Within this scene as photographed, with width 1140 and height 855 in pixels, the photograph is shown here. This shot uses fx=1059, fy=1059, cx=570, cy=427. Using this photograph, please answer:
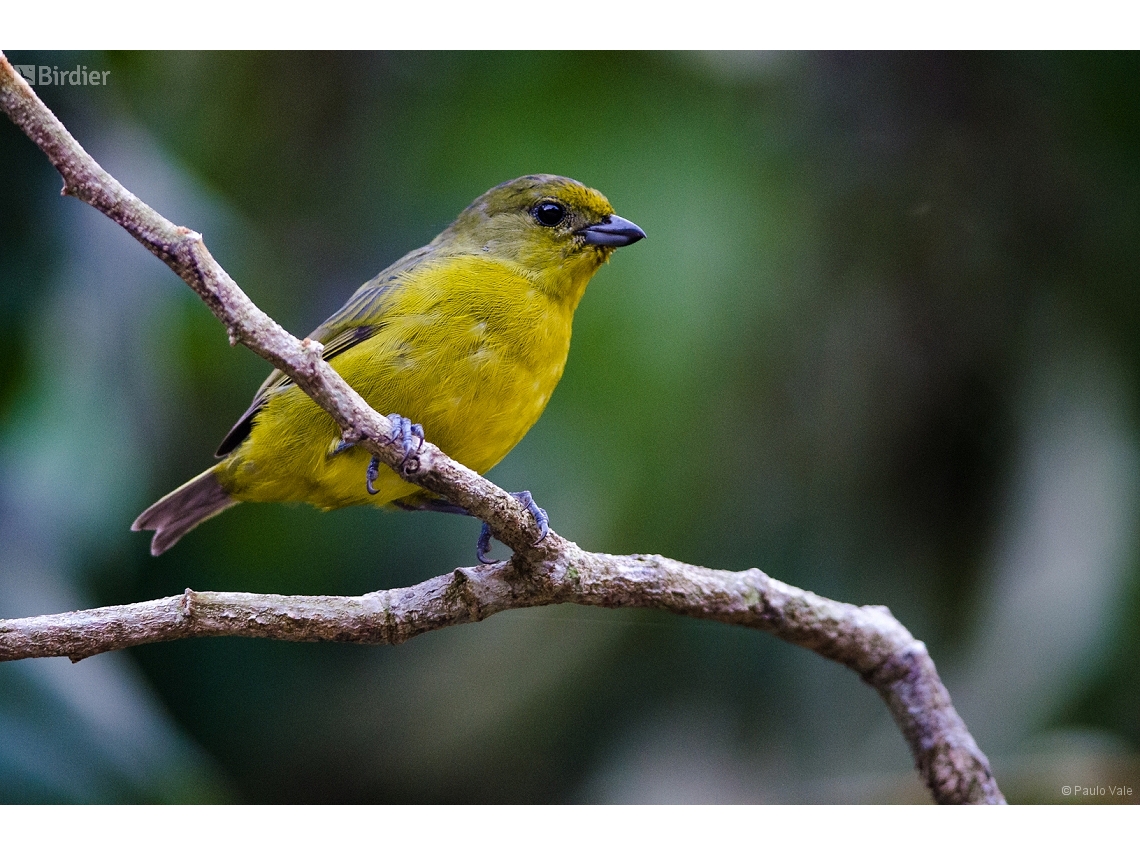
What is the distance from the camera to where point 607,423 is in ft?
9.27

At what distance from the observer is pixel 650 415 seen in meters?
2.88

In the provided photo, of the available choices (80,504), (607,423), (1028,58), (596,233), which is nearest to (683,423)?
(607,423)

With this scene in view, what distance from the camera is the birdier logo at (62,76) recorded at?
2.38 m

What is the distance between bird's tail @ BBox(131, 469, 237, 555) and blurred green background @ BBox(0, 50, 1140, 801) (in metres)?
0.08

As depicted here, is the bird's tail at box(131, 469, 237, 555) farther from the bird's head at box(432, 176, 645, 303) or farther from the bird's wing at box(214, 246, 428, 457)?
the bird's head at box(432, 176, 645, 303)

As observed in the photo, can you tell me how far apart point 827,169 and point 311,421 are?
165cm

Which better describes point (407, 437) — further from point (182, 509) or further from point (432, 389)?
point (182, 509)

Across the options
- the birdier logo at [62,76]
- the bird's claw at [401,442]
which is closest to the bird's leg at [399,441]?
the bird's claw at [401,442]

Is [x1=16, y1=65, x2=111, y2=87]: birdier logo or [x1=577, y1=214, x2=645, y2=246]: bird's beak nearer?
[x1=16, y1=65, x2=111, y2=87]: birdier logo

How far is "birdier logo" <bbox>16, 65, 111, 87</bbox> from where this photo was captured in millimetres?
2379

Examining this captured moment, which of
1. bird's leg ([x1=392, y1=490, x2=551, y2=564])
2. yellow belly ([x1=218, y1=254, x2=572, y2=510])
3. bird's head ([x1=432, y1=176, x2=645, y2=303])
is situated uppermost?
bird's head ([x1=432, y1=176, x2=645, y2=303])

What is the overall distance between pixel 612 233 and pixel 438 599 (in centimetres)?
99

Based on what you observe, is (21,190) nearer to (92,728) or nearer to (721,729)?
(92,728)

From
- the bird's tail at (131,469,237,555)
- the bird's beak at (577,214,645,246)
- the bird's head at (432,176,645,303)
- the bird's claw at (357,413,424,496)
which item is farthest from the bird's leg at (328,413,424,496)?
the bird's beak at (577,214,645,246)
